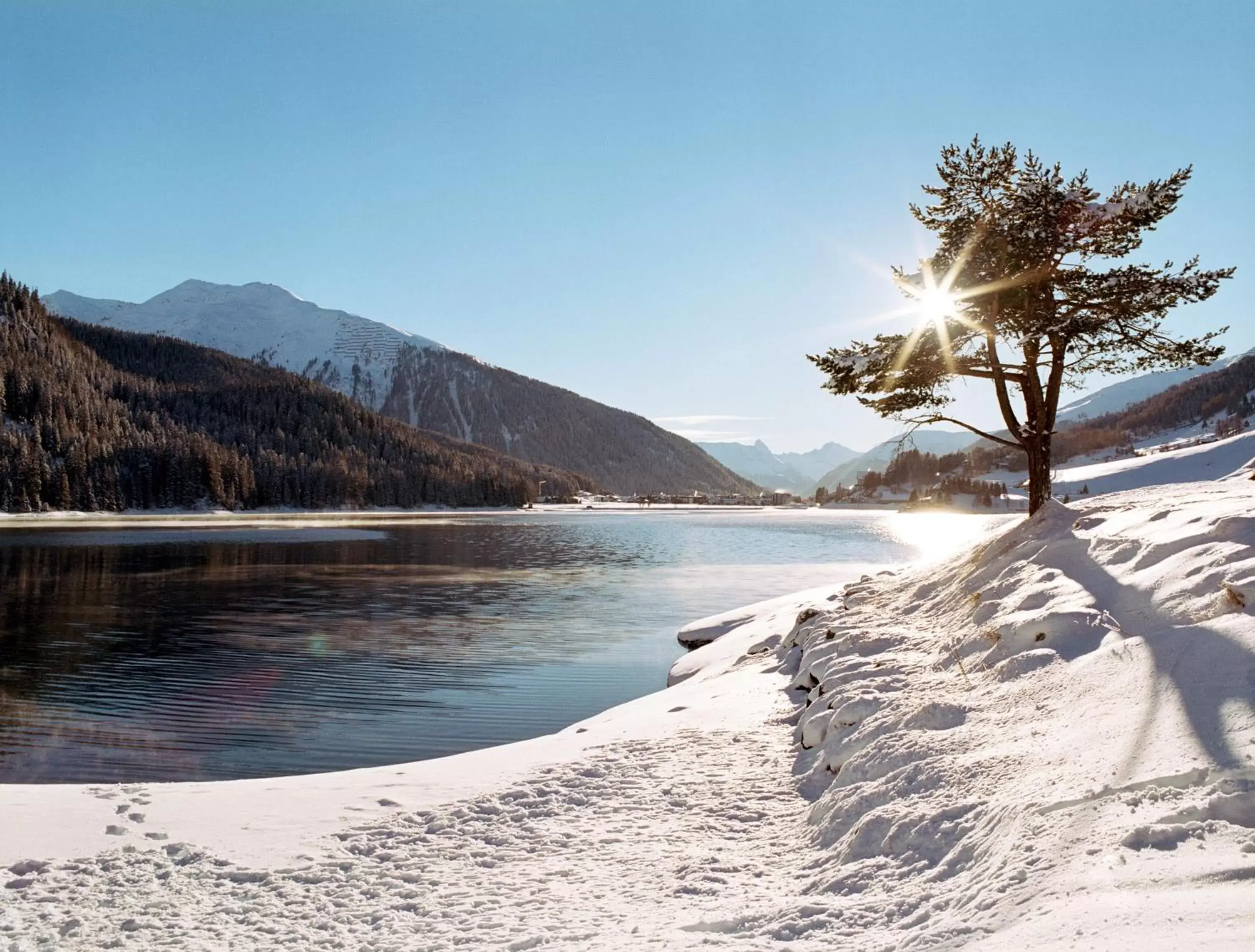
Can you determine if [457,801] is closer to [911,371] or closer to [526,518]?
[911,371]

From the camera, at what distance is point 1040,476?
1988cm

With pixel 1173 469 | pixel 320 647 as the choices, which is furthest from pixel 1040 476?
pixel 1173 469

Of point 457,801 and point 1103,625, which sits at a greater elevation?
point 1103,625

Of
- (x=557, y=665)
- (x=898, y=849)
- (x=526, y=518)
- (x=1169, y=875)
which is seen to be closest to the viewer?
(x=1169, y=875)

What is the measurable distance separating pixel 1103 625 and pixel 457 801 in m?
8.09

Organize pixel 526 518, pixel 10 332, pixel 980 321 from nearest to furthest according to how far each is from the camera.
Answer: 1. pixel 980 321
2. pixel 526 518
3. pixel 10 332

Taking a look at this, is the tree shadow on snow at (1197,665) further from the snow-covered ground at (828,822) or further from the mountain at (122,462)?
the mountain at (122,462)

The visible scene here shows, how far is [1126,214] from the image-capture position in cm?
1933

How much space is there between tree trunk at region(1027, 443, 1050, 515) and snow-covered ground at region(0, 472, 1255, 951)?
22.7 ft

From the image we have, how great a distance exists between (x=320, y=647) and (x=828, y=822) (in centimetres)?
2192

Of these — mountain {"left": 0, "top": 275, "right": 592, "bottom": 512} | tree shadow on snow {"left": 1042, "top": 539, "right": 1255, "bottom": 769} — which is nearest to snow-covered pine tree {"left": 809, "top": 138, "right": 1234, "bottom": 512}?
tree shadow on snow {"left": 1042, "top": 539, "right": 1255, "bottom": 769}

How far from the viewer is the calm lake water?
15.9 metres

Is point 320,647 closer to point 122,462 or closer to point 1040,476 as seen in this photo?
point 1040,476

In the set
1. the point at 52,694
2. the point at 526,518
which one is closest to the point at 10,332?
the point at 526,518
